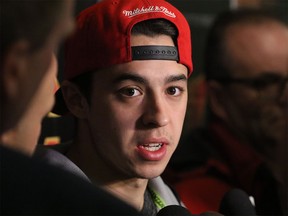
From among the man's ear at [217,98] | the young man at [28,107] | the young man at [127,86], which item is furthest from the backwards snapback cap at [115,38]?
the man's ear at [217,98]

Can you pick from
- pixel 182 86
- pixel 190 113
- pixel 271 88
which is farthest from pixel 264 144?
pixel 182 86

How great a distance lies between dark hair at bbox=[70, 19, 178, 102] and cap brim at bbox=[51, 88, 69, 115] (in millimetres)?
72

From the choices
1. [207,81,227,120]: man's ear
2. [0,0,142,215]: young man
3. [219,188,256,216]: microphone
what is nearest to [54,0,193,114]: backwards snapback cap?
[219,188,256,216]: microphone

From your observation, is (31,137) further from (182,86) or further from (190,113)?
(190,113)

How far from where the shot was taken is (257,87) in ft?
8.30

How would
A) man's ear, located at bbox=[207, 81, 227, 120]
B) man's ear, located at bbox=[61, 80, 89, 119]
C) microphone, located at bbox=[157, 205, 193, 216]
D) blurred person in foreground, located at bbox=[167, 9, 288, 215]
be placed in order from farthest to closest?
1. man's ear, located at bbox=[207, 81, 227, 120]
2. blurred person in foreground, located at bbox=[167, 9, 288, 215]
3. man's ear, located at bbox=[61, 80, 89, 119]
4. microphone, located at bbox=[157, 205, 193, 216]

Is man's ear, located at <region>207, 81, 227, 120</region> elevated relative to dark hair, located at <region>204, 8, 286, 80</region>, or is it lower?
lower

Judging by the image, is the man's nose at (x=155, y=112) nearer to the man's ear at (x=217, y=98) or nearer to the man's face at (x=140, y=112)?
the man's face at (x=140, y=112)

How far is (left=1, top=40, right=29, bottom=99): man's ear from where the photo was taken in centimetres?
85

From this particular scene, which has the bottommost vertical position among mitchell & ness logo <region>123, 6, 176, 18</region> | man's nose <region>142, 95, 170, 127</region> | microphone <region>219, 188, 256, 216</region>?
microphone <region>219, 188, 256, 216</region>

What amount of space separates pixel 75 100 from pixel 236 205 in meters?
0.45

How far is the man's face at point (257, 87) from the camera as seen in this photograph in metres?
2.50

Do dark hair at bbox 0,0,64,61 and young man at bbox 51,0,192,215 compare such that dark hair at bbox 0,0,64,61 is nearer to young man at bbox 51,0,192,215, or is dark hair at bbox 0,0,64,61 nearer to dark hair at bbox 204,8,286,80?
young man at bbox 51,0,192,215

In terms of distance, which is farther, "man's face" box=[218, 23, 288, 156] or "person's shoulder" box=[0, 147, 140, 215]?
"man's face" box=[218, 23, 288, 156]
